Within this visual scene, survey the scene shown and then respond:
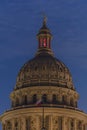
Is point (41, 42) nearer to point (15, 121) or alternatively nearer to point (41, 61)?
point (41, 61)

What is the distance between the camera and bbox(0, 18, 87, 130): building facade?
5837 inches

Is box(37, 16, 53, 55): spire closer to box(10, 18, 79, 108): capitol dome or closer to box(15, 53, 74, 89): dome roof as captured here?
box(10, 18, 79, 108): capitol dome

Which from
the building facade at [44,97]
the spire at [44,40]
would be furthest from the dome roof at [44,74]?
A: the spire at [44,40]

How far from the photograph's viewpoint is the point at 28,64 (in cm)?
15738

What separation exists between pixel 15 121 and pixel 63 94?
11.5m

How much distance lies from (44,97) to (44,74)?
6.01 m

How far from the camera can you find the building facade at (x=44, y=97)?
14825 centimetres

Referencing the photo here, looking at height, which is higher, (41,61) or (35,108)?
(41,61)

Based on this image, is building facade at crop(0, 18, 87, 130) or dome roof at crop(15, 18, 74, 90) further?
dome roof at crop(15, 18, 74, 90)

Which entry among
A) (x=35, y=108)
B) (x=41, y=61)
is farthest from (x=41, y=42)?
(x=35, y=108)

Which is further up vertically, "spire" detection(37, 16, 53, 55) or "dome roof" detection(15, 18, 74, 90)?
"spire" detection(37, 16, 53, 55)

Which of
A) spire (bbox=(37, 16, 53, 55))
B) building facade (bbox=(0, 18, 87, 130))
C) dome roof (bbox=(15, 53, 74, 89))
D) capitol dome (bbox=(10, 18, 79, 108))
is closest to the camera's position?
building facade (bbox=(0, 18, 87, 130))

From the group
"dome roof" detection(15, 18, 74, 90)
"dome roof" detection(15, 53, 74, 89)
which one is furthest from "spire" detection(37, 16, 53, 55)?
"dome roof" detection(15, 53, 74, 89)

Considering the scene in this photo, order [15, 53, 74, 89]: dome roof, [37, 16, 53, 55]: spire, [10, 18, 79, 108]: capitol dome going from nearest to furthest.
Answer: [10, 18, 79, 108]: capitol dome < [15, 53, 74, 89]: dome roof < [37, 16, 53, 55]: spire
